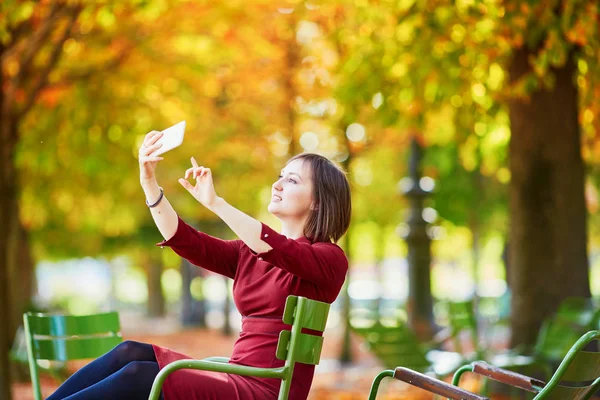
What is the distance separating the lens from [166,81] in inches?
568

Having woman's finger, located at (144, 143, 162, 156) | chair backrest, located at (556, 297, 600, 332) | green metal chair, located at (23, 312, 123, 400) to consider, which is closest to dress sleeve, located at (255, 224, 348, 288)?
woman's finger, located at (144, 143, 162, 156)

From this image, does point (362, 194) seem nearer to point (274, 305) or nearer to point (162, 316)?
point (162, 316)

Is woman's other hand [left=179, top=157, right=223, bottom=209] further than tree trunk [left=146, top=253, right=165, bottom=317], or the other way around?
tree trunk [left=146, top=253, right=165, bottom=317]

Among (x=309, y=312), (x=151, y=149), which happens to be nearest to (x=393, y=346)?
(x=309, y=312)

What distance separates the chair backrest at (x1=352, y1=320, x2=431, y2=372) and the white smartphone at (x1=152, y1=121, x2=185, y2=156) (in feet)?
14.7

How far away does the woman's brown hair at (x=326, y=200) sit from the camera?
371cm

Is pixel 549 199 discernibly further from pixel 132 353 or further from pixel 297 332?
pixel 132 353

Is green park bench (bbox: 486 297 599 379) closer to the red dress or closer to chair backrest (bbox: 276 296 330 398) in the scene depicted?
the red dress

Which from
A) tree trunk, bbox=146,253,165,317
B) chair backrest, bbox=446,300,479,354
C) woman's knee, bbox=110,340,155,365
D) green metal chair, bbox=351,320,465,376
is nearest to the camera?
woman's knee, bbox=110,340,155,365

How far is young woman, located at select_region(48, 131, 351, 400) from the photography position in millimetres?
3289

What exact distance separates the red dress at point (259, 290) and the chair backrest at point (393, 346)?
397 centimetres

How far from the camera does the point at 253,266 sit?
12.3 feet

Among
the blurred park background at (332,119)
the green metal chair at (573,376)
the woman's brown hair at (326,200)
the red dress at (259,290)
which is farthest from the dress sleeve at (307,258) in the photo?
the blurred park background at (332,119)

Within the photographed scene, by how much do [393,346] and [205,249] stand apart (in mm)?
4308
